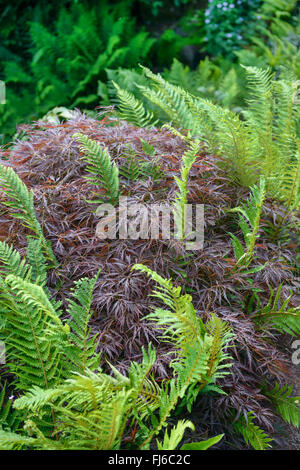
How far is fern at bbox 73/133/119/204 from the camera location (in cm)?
207

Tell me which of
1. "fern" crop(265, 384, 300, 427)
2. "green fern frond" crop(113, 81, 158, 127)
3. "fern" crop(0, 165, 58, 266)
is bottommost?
"fern" crop(265, 384, 300, 427)

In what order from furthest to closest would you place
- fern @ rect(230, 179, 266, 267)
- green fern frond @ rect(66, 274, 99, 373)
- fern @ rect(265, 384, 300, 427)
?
fern @ rect(230, 179, 266, 267) < fern @ rect(265, 384, 300, 427) < green fern frond @ rect(66, 274, 99, 373)

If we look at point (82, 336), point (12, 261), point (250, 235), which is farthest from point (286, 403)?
point (12, 261)

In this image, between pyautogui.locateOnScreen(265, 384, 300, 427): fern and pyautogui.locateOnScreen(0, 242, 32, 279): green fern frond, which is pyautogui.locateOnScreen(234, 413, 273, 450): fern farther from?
pyautogui.locateOnScreen(0, 242, 32, 279): green fern frond

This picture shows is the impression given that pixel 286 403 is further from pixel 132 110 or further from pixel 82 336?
pixel 132 110

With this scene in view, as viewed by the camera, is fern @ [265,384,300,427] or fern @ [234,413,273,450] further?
fern @ [265,384,300,427]

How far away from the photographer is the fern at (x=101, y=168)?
2072 mm

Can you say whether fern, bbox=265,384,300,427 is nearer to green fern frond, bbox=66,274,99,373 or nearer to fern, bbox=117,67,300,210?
green fern frond, bbox=66,274,99,373

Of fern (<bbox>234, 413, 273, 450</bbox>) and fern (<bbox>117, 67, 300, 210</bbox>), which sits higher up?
fern (<bbox>117, 67, 300, 210</bbox>)

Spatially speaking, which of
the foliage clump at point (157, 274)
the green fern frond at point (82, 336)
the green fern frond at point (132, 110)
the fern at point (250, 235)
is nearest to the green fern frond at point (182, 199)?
the foliage clump at point (157, 274)

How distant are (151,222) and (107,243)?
0.77 feet

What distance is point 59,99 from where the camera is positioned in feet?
14.9

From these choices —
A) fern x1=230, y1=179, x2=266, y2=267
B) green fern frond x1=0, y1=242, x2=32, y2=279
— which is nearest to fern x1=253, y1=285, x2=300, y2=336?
fern x1=230, y1=179, x2=266, y2=267

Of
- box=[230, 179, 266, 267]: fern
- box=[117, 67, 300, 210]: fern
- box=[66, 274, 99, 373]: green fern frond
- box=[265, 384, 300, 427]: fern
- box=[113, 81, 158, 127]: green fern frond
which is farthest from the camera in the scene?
box=[113, 81, 158, 127]: green fern frond
